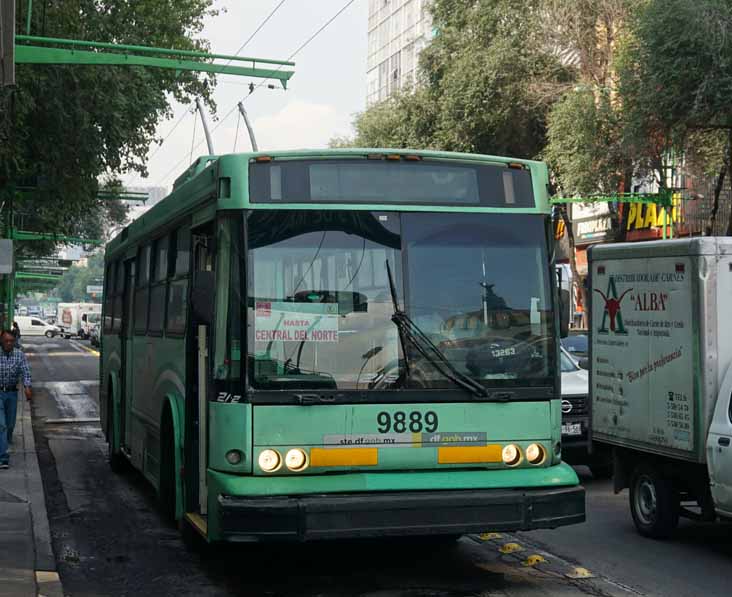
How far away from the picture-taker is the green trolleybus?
7.67 metres

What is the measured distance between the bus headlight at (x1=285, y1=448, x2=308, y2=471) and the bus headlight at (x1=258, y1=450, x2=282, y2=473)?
6 cm

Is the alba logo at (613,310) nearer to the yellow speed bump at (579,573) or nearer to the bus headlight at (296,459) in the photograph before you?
the yellow speed bump at (579,573)

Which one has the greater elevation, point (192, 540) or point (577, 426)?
point (577, 426)

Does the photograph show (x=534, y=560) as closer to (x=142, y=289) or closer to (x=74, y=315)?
(x=142, y=289)

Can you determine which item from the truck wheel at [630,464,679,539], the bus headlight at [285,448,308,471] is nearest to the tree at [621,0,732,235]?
the truck wheel at [630,464,679,539]

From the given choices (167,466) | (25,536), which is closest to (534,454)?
(167,466)

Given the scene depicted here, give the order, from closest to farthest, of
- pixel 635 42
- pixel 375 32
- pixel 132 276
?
1. pixel 132 276
2. pixel 635 42
3. pixel 375 32

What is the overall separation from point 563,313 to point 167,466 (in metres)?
3.58

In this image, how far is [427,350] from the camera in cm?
785

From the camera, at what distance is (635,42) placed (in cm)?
3088

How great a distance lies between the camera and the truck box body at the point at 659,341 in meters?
9.73

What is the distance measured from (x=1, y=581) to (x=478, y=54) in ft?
104

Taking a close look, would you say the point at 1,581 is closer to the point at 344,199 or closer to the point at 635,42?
the point at 344,199

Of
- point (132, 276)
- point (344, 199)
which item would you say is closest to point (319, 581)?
point (344, 199)
